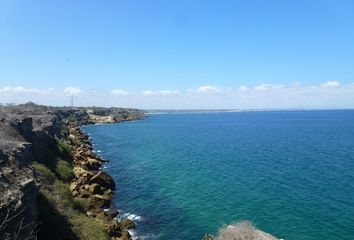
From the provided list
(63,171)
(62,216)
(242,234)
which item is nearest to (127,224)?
(62,216)

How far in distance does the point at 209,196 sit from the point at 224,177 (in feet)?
37.1

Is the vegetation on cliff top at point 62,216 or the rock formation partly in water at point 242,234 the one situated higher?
the rock formation partly in water at point 242,234

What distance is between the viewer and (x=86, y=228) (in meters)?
30.8

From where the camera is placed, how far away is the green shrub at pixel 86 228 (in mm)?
29522

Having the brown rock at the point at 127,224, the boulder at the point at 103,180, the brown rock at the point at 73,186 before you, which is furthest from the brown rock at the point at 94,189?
the brown rock at the point at 127,224

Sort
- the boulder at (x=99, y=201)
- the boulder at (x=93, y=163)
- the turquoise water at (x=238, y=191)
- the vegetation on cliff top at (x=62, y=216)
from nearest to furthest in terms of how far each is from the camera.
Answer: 1. the vegetation on cliff top at (x=62, y=216)
2. the turquoise water at (x=238, y=191)
3. the boulder at (x=99, y=201)
4. the boulder at (x=93, y=163)

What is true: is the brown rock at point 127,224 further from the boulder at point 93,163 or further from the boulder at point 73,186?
the boulder at point 93,163

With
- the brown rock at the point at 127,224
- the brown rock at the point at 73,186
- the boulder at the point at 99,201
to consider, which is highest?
the brown rock at the point at 73,186

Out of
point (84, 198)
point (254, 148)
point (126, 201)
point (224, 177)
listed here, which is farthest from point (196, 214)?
point (254, 148)

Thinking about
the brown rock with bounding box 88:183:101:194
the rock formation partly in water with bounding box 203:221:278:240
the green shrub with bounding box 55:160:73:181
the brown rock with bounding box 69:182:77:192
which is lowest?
the brown rock with bounding box 88:183:101:194

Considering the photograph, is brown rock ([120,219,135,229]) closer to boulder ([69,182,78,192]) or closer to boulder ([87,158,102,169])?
boulder ([69,182,78,192])

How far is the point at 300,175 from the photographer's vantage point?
5738cm

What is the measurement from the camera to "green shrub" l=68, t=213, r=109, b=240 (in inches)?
1162

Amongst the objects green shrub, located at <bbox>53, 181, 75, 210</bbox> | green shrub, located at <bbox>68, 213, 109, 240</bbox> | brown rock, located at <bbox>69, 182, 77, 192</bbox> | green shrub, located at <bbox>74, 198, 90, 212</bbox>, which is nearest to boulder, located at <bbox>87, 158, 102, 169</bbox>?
brown rock, located at <bbox>69, 182, 77, 192</bbox>
